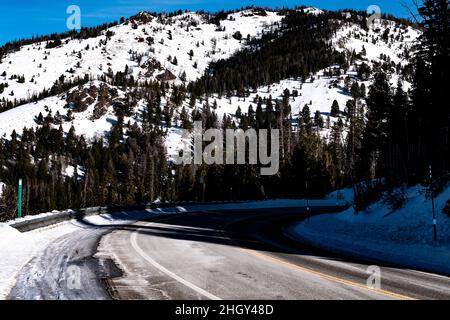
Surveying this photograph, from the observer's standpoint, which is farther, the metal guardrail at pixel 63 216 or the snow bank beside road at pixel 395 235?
the metal guardrail at pixel 63 216

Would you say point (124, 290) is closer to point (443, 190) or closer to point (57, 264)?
point (57, 264)

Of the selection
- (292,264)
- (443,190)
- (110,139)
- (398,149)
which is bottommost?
(292,264)

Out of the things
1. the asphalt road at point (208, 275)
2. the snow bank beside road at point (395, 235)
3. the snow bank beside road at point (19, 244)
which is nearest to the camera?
the asphalt road at point (208, 275)

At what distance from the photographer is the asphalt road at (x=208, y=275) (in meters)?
7.34

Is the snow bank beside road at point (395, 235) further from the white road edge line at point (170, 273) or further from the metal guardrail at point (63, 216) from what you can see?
the metal guardrail at point (63, 216)

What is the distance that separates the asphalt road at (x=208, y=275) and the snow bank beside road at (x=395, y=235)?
4.62 feet

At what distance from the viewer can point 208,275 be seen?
901 centimetres

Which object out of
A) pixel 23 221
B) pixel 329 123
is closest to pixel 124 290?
pixel 23 221

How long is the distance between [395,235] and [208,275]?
9268 mm

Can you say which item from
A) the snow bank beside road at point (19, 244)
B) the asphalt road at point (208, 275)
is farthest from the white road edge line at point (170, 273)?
the snow bank beside road at point (19, 244)

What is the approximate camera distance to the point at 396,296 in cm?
730
